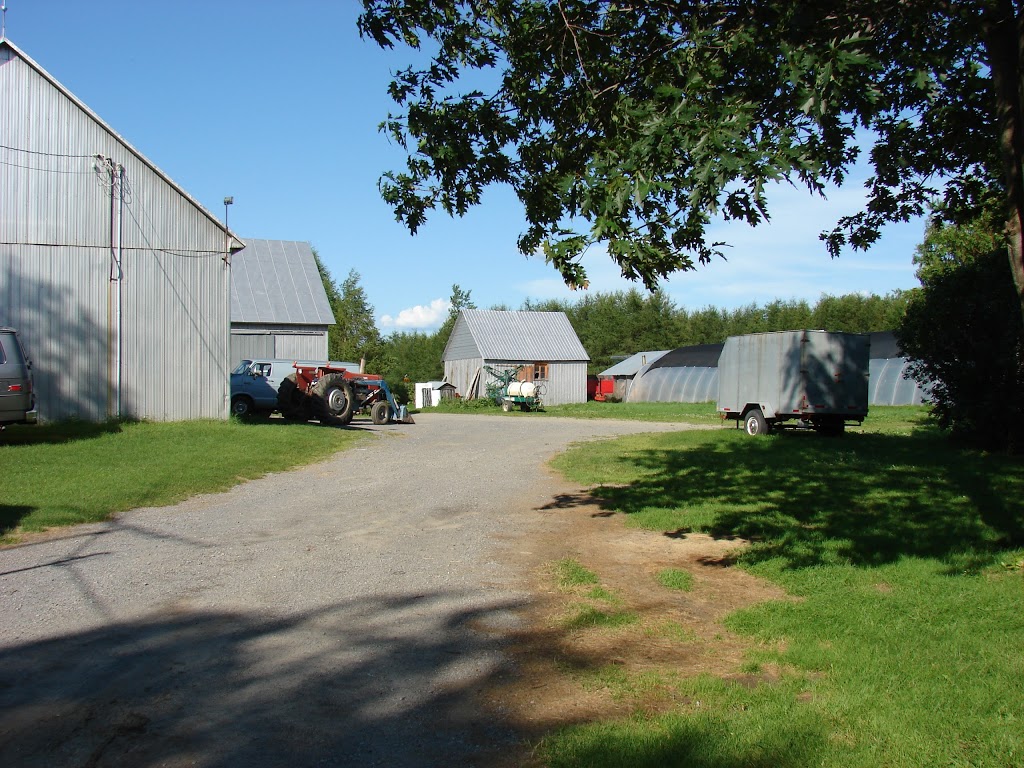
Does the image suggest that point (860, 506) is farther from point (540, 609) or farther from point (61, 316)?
point (61, 316)

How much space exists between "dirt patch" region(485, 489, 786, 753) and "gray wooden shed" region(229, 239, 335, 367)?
24.6 meters

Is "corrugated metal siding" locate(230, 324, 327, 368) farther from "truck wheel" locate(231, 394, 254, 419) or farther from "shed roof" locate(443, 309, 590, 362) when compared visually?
"shed roof" locate(443, 309, 590, 362)

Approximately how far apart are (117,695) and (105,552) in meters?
4.03

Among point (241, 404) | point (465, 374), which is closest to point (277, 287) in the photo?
point (241, 404)

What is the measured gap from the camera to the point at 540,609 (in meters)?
6.52

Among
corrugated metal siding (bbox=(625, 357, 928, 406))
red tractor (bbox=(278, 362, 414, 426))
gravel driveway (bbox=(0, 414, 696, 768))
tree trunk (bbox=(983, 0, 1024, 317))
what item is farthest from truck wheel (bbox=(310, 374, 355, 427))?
corrugated metal siding (bbox=(625, 357, 928, 406))

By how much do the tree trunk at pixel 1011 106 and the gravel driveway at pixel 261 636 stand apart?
518cm

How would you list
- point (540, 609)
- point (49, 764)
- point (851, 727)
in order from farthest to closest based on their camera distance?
point (540, 609) → point (851, 727) → point (49, 764)

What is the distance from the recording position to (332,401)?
949 inches

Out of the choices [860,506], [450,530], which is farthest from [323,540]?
[860,506]

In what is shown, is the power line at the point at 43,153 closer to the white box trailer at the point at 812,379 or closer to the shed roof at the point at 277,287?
the shed roof at the point at 277,287

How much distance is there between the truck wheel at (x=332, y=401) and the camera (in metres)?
24.0

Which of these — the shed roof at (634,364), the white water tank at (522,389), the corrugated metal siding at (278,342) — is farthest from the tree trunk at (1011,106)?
the shed roof at (634,364)

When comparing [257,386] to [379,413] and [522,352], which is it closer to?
[379,413]
